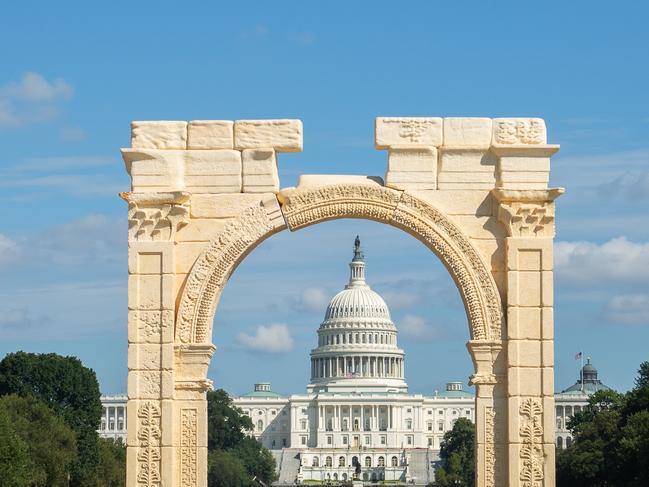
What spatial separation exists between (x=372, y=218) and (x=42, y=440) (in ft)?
90.4

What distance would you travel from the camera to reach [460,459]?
87625 mm

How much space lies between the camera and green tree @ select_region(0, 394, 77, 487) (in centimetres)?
4709

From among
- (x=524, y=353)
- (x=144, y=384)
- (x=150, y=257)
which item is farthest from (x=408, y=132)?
(x=144, y=384)

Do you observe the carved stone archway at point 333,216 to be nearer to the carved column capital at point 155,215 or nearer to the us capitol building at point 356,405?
the carved column capital at point 155,215

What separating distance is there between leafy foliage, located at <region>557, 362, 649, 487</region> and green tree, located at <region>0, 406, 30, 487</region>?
649 inches

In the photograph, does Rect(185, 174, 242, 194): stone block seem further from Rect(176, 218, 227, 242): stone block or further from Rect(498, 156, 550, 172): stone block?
Rect(498, 156, 550, 172): stone block

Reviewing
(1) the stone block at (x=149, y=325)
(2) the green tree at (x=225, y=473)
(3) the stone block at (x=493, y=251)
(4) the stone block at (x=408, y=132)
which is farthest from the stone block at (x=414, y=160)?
(2) the green tree at (x=225, y=473)

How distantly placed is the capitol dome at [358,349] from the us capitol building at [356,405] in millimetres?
96

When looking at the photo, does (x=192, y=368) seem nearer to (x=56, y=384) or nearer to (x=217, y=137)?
(x=217, y=137)

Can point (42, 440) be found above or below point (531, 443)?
below

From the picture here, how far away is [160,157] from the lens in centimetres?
2367

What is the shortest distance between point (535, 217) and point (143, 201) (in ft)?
18.7

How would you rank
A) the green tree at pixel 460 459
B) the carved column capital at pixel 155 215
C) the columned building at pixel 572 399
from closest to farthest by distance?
the carved column capital at pixel 155 215, the green tree at pixel 460 459, the columned building at pixel 572 399

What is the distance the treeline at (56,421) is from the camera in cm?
4806
